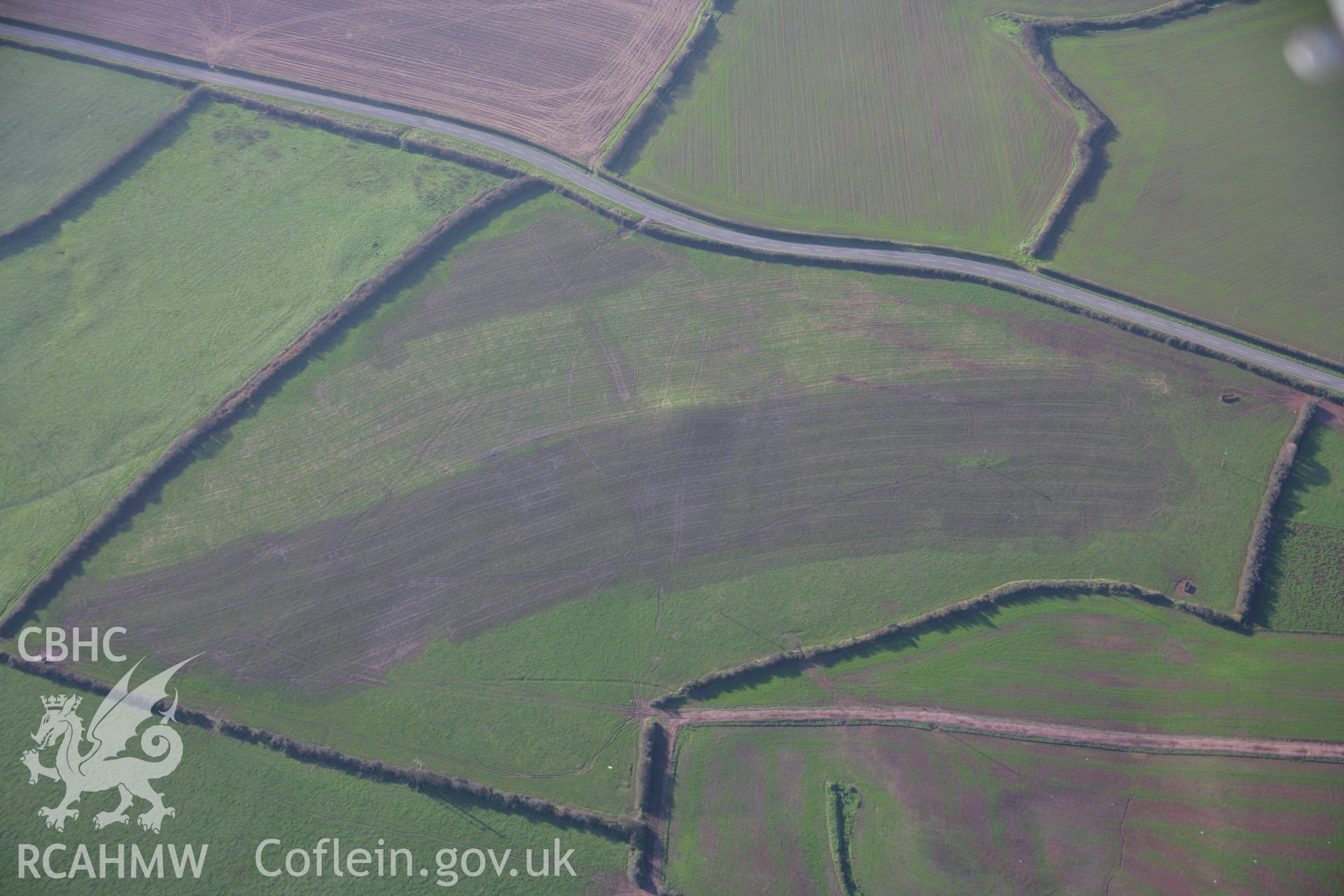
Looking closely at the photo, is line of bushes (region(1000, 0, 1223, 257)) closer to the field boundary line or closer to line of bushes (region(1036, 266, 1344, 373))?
line of bushes (region(1036, 266, 1344, 373))

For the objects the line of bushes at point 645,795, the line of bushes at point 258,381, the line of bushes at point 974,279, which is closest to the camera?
the line of bushes at point 645,795

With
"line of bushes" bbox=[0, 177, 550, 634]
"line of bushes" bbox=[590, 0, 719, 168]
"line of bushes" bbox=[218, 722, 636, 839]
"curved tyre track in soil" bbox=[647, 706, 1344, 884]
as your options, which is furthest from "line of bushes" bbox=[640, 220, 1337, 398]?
→ "line of bushes" bbox=[218, 722, 636, 839]

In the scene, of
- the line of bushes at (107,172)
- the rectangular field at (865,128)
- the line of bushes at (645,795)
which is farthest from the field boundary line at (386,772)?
the rectangular field at (865,128)

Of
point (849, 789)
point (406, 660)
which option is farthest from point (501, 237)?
point (849, 789)

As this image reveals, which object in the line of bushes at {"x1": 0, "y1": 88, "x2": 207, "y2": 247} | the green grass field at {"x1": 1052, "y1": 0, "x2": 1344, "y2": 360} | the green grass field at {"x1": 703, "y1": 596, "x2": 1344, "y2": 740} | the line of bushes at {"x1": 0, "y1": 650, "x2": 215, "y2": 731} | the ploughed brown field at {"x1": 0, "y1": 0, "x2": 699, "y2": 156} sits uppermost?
the ploughed brown field at {"x1": 0, "y1": 0, "x2": 699, "y2": 156}

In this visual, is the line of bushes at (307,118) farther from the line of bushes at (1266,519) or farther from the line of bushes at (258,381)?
the line of bushes at (1266,519)

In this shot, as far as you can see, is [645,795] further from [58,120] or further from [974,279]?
[58,120]
